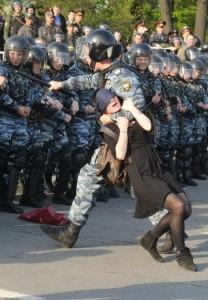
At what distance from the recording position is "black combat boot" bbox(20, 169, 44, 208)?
9.70 metres

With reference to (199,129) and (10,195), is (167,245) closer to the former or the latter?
(10,195)

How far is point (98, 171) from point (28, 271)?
1150 mm

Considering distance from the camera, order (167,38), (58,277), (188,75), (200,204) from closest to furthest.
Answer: (58,277) < (200,204) < (188,75) < (167,38)

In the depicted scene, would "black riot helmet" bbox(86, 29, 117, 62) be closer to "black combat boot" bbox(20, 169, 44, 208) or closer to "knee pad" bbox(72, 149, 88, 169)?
"black combat boot" bbox(20, 169, 44, 208)

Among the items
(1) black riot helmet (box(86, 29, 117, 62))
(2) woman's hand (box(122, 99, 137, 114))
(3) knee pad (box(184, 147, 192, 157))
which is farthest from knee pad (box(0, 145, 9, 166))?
(3) knee pad (box(184, 147, 192, 157))

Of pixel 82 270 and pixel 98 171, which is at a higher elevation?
pixel 98 171

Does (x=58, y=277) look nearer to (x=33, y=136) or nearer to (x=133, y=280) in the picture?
(x=133, y=280)

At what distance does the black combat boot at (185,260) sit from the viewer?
22.8 ft

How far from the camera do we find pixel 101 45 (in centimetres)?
718

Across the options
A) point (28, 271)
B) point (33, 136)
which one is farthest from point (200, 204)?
point (28, 271)

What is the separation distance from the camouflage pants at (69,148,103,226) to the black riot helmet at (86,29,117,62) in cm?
85

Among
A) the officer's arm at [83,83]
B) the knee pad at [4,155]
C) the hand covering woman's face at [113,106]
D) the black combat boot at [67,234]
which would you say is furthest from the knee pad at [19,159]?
the hand covering woman's face at [113,106]

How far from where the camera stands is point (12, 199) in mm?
9344

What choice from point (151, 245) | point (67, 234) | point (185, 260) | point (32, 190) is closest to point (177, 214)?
point (185, 260)
